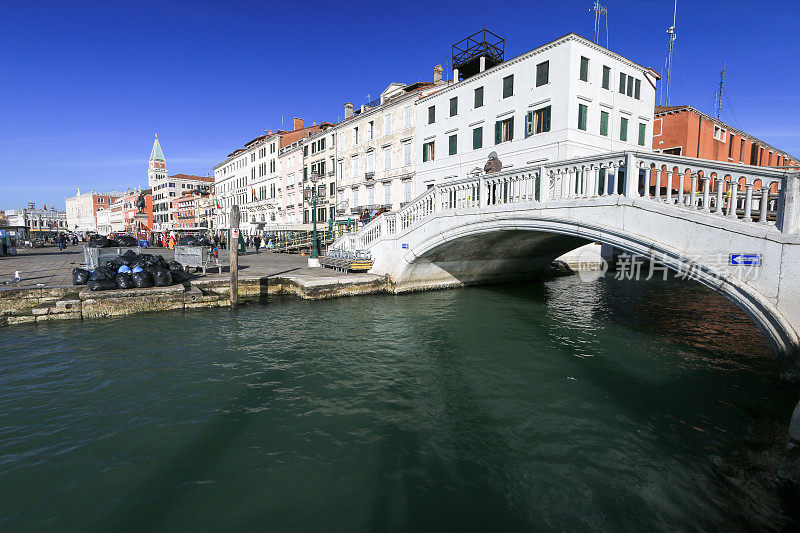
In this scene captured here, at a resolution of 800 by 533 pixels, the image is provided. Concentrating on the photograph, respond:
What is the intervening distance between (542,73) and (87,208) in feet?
467

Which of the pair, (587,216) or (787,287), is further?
(587,216)

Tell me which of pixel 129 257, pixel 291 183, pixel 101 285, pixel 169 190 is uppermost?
pixel 169 190

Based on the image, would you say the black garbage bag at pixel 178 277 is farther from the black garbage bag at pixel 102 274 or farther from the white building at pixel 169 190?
the white building at pixel 169 190

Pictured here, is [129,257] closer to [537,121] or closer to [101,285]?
[101,285]

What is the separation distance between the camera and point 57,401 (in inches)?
223

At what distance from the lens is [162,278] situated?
11.9 m

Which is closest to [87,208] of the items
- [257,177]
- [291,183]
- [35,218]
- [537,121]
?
[35,218]

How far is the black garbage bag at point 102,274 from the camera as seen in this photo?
36.1ft

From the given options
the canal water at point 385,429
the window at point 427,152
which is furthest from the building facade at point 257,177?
the canal water at point 385,429

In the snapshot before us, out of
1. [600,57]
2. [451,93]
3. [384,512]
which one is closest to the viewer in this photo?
[384,512]

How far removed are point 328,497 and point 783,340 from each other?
6.14 m

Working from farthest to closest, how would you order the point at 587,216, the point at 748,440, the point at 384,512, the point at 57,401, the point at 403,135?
the point at 403,135 < the point at 587,216 < the point at 57,401 < the point at 748,440 < the point at 384,512

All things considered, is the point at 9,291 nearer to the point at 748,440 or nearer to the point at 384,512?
the point at 384,512

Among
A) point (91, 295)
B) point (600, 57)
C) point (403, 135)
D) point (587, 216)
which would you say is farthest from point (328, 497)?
point (403, 135)
